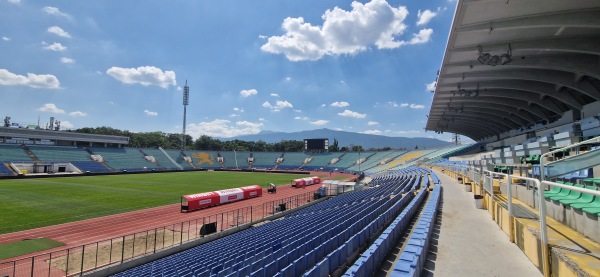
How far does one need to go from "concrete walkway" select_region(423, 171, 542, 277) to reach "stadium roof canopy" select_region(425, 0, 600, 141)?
407 inches

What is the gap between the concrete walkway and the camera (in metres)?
6.27

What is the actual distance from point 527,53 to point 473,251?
62.2 feet

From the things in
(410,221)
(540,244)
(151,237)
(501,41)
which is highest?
(501,41)

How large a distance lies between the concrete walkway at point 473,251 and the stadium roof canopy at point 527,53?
33.9ft

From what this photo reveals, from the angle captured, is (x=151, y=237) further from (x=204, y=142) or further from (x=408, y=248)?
(x=204, y=142)

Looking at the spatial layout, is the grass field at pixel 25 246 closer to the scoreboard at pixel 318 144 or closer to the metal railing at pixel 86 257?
the metal railing at pixel 86 257

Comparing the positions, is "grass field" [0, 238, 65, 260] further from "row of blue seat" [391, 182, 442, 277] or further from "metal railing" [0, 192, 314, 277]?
"row of blue seat" [391, 182, 442, 277]

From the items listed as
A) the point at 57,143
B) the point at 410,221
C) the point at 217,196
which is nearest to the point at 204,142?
the point at 57,143

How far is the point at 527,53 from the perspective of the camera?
786 inches

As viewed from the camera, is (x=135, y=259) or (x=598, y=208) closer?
(x=598, y=208)

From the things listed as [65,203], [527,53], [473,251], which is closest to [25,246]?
[65,203]

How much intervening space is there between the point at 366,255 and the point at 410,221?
6073 millimetres

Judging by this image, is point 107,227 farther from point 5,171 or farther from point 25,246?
point 5,171

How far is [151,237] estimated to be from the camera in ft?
56.4
